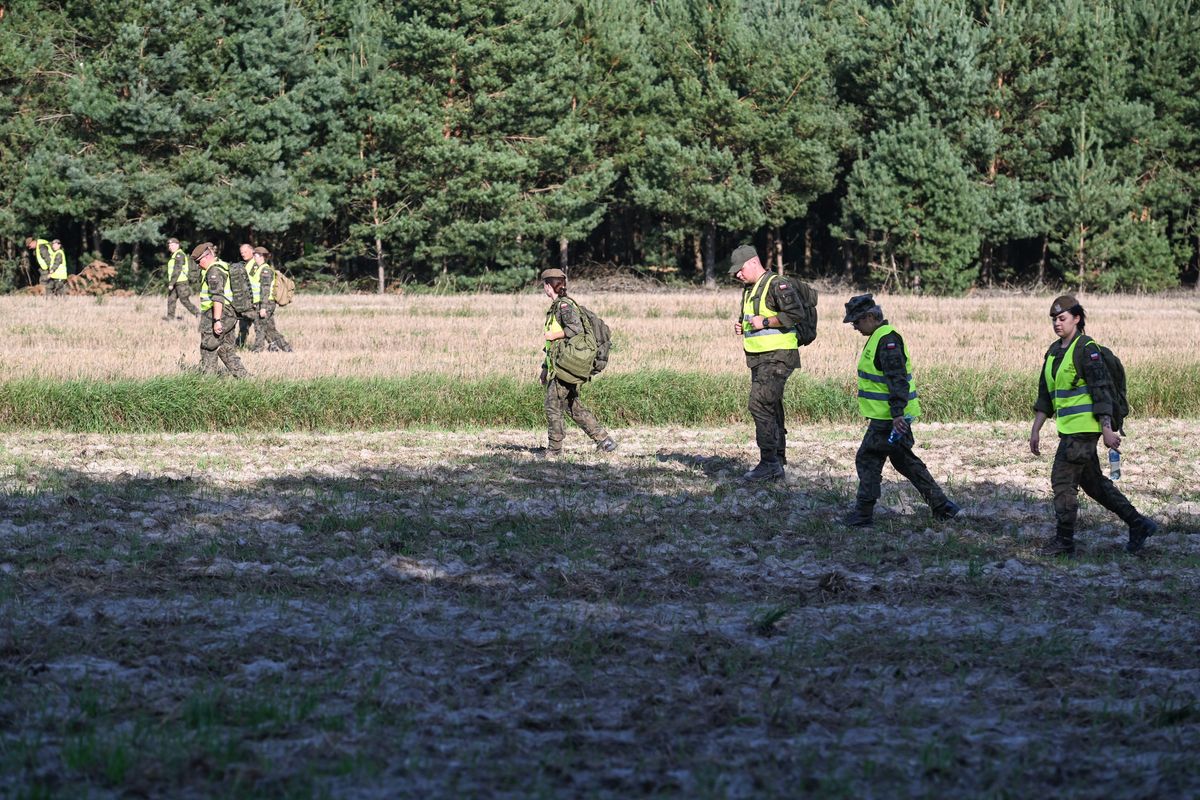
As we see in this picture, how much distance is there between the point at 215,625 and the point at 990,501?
6.80 m

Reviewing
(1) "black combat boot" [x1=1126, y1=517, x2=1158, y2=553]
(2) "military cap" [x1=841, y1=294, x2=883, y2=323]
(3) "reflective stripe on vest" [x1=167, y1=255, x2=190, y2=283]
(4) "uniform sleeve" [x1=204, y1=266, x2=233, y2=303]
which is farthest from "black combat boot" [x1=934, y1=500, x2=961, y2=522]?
(3) "reflective stripe on vest" [x1=167, y1=255, x2=190, y2=283]

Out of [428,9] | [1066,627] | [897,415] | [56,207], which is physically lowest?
[1066,627]

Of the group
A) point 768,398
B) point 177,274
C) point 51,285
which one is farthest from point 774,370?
point 51,285

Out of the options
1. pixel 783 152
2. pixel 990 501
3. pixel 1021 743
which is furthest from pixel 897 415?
pixel 783 152

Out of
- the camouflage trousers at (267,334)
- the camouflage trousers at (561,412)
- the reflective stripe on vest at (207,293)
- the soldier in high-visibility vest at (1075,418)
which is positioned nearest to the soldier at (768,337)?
the camouflage trousers at (561,412)

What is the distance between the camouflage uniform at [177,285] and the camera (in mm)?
27173

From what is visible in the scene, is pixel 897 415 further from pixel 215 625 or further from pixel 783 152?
pixel 783 152

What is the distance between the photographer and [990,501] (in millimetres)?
12117

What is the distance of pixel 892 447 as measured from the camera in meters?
10.6

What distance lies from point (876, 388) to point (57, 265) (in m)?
32.2

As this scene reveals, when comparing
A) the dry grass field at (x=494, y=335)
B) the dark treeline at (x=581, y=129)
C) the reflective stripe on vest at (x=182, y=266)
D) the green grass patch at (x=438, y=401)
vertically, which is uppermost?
the dark treeline at (x=581, y=129)

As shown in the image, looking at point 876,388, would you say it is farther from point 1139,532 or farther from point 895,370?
point 1139,532

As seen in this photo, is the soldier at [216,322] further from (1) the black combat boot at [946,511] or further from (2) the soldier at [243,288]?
(1) the black combat boot at [946,511]

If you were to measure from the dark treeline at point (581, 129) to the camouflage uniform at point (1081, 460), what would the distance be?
37234mm
